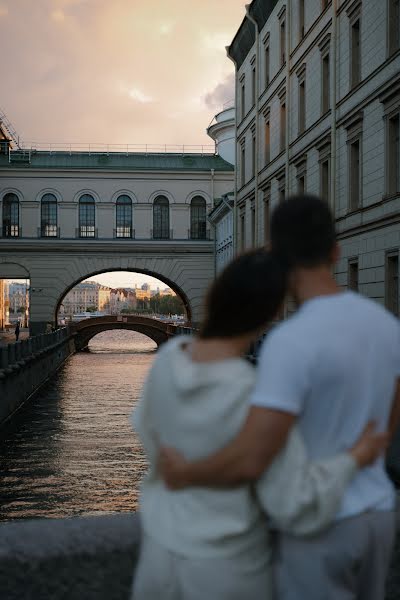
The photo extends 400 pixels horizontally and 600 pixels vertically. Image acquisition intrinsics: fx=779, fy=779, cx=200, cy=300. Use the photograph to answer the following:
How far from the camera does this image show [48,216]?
149 ft

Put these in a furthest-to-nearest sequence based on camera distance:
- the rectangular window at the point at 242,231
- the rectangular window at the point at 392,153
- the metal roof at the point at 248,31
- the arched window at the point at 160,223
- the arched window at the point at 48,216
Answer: the arched window at the point at 160,223 → the arched window at the point at 48,216 → the rectangular window at the point at 242,231 → the metal roof at the point at 248,31 → the rectangular window at the point at 392,153

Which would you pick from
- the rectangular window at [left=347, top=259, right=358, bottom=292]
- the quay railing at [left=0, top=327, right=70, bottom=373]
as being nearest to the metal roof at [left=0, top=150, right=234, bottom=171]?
the quay railing at [left=0, top=327, right=70, bottom=373]

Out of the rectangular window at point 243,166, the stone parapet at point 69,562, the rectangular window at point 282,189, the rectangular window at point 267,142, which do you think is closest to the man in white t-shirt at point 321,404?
the stone parapet at point 69,562

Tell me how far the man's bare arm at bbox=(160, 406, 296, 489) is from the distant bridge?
2067 inches

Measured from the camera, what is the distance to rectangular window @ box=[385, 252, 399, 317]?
16.9m

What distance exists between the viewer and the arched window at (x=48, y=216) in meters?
45.1

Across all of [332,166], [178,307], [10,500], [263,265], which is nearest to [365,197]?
[332,166]

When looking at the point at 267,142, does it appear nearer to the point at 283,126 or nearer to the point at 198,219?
the point at 283,126

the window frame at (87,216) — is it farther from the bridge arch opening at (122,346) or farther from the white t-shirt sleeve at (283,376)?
the white t-shirt sleeve at (283,376)

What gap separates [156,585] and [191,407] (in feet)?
1.57

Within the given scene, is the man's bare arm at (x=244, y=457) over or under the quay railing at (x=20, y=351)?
A: over

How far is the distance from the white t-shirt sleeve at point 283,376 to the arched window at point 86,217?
4442 centimetres

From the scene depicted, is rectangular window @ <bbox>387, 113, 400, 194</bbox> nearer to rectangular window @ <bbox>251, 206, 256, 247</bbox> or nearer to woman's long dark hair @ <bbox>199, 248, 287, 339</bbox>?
rectangular window @ <bbox>251, 206, 256, 247</bbox>

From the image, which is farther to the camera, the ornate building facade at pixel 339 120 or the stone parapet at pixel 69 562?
the ornate building facade at pixel 339 120
